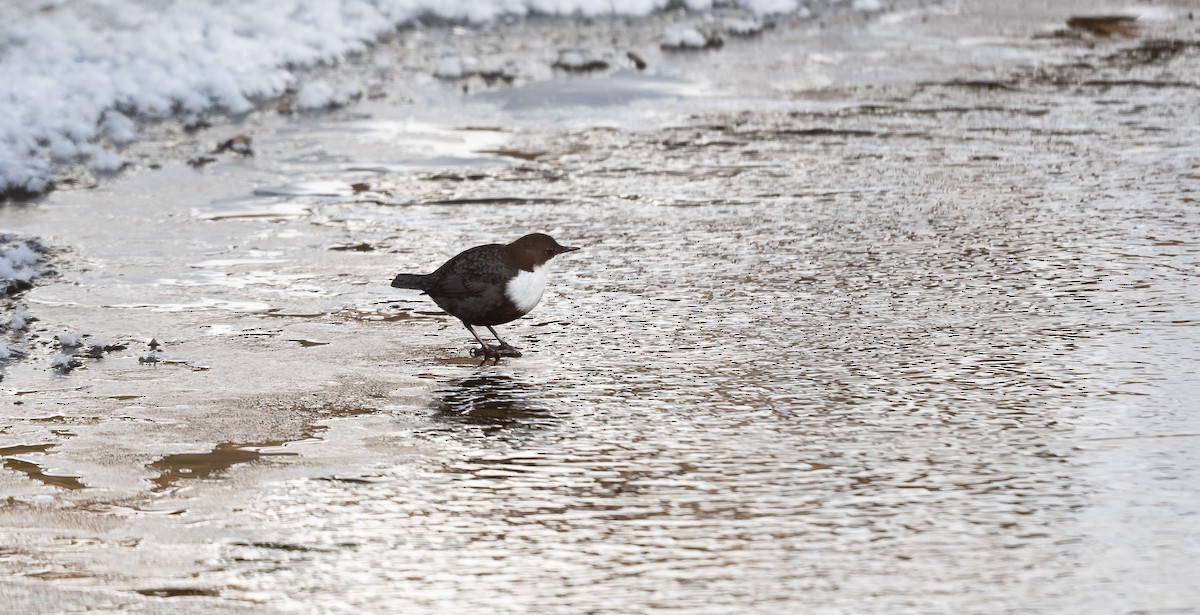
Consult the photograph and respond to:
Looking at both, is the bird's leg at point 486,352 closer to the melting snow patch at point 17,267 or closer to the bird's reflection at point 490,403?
the bird's reflection at point 490,403

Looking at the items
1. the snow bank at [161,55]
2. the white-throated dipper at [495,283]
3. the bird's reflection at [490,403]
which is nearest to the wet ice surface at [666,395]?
the bird's reflection at [490,403]

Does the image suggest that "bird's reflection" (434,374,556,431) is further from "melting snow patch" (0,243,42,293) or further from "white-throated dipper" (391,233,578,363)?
"melting snow patch" (0,243,42,293)

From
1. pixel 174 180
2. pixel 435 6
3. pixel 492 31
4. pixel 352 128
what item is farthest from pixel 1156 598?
pixel 435 6

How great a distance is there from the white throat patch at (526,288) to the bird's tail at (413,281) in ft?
1.10

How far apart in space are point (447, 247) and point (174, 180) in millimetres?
2049

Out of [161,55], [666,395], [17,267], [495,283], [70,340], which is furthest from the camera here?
[161,55]

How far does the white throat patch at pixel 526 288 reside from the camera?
5109 millimetres

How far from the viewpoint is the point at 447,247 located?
653 centimetres

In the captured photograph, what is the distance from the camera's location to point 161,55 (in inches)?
422

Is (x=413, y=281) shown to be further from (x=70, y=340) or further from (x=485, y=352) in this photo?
(x=70, y=340)

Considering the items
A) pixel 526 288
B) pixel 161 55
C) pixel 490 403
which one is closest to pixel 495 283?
pixel 526 288

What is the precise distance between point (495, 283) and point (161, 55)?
6.32 meters

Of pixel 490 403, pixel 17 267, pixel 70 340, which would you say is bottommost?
pixel 490 403

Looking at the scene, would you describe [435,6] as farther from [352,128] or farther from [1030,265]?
[1030,265]
